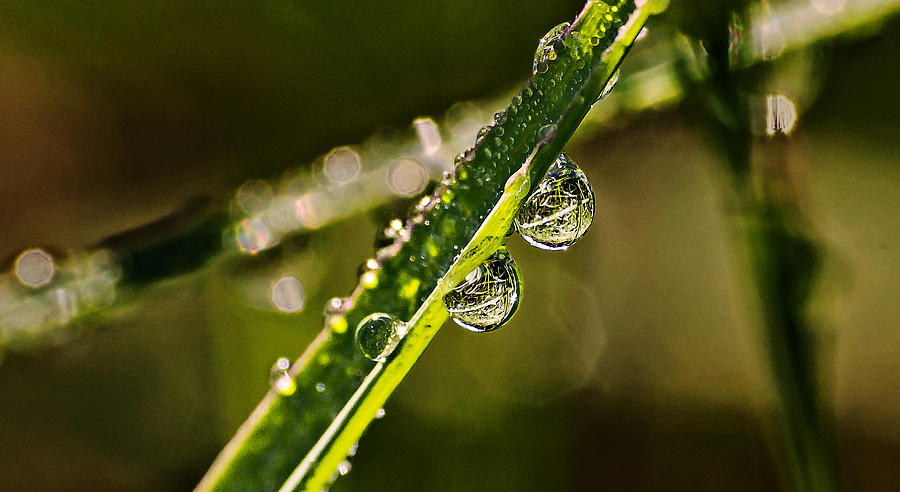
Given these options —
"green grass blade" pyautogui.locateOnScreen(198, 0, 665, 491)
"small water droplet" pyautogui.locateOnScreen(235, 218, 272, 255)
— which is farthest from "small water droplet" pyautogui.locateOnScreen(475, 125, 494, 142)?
"small water droplet" pyautogui.locateOnScreen(235, 218, 272, 255)

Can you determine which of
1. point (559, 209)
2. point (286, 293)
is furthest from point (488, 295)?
point (286, 293)

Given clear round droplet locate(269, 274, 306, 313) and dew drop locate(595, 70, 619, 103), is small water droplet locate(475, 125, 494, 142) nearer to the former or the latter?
dew drop locate(595, 70, 619, 103)

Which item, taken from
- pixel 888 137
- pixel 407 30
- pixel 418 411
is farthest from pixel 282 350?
pixel 888 137

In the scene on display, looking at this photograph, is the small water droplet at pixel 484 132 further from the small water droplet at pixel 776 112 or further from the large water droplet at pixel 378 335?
the small water droplet at pixel 776 112

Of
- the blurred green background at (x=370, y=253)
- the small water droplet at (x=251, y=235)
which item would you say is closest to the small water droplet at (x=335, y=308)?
the small water droplet at (x=251, y=235)

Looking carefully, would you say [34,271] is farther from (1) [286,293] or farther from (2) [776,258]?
(2) [776,258]

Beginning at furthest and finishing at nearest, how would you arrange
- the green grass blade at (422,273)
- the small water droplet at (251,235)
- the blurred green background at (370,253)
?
the blurred green background at (370,253), the small water droplet at (251,235), the green grass blade at (422,273)

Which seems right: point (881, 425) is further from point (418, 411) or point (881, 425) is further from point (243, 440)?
point (243, 440)
